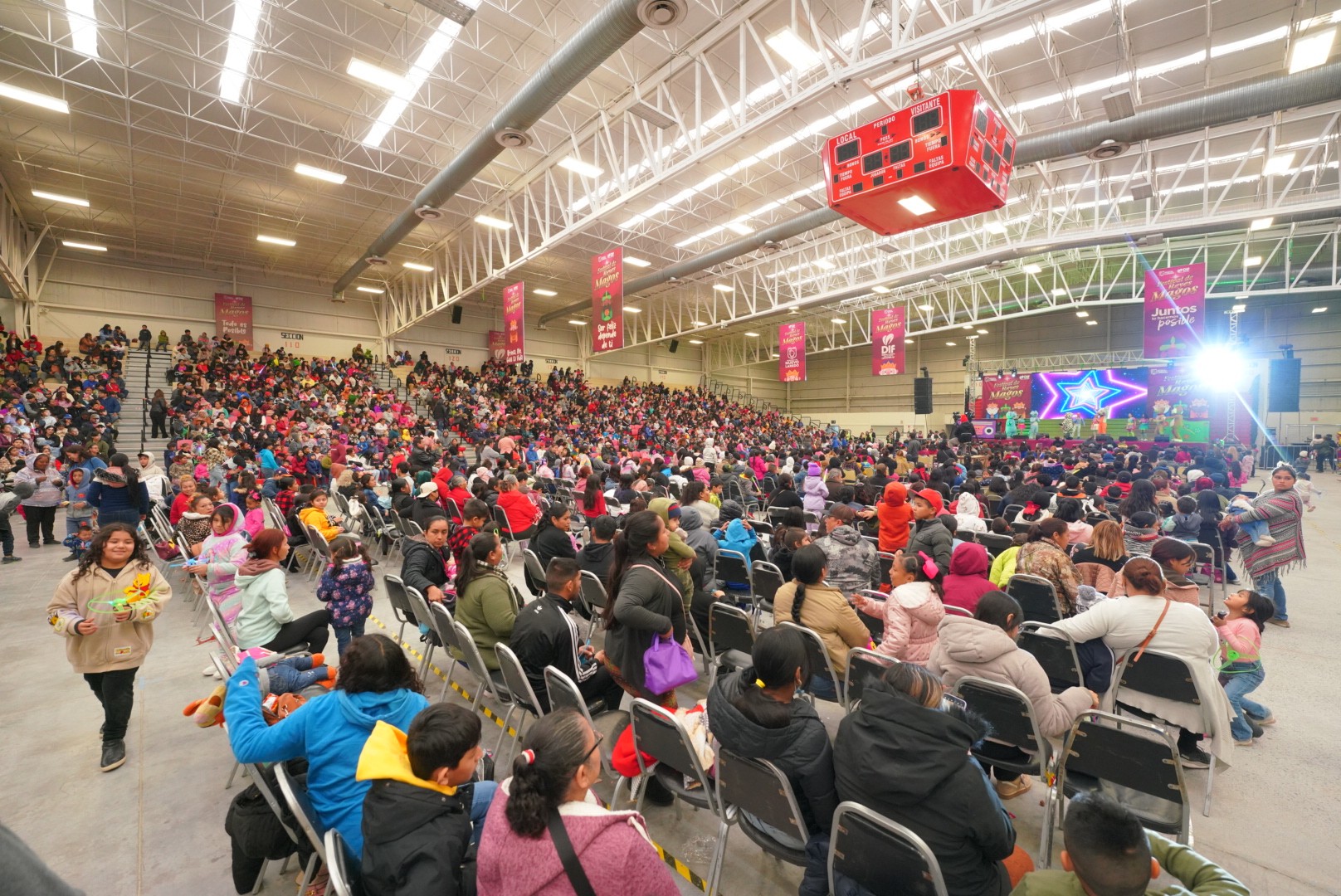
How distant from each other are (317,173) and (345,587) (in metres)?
11.8

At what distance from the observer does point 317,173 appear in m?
12.0

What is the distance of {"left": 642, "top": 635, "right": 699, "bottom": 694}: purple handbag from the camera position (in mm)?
2943

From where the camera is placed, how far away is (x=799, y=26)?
876 cm

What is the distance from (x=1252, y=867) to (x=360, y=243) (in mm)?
22164

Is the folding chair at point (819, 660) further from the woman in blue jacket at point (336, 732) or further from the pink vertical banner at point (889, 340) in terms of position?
the pink vertical banner at point (889, 340)

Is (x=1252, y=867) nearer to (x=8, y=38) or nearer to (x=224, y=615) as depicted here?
(x=224, y=615)

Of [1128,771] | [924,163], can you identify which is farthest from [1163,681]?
[924,163]

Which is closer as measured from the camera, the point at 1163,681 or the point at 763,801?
the point at 763,801

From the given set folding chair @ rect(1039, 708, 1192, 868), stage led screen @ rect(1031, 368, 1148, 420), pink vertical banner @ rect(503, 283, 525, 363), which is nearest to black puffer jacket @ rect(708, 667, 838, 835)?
folding chair @ rect(1039, 708, 1192, 868)

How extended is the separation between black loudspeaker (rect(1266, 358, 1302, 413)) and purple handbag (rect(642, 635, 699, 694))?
25.9m

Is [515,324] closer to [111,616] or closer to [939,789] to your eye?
[111,616]

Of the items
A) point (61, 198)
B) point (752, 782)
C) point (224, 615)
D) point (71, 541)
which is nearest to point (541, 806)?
point (752, 782)

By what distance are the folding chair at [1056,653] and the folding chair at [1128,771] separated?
680mm

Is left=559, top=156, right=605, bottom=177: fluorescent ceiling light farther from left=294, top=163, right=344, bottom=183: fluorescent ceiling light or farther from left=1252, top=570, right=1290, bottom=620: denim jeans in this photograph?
left=1252, top=570, right=1290, bottom=620: denim jeans
